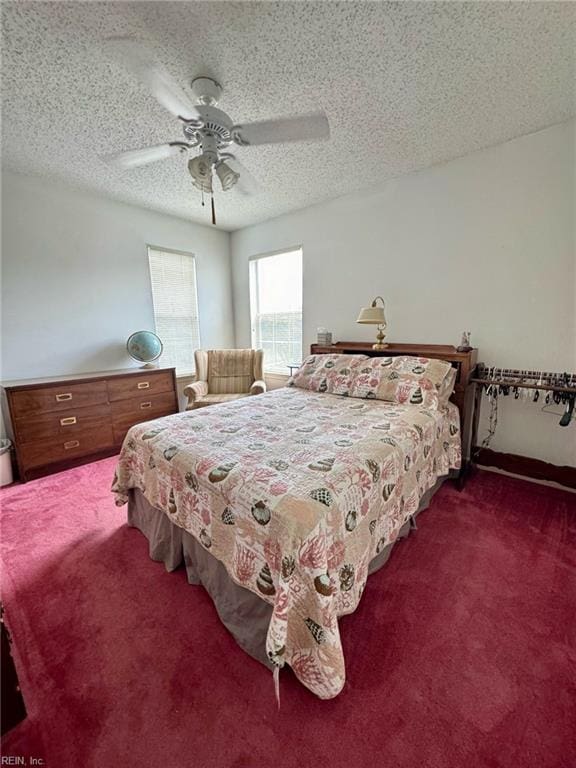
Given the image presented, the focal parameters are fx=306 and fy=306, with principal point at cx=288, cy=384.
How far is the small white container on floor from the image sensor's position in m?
2.56

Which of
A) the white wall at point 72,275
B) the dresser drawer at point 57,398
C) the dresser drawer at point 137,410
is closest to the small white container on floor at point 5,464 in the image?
the dresser drawer at point 57,398

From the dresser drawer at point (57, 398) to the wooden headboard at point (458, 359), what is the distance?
2.38m

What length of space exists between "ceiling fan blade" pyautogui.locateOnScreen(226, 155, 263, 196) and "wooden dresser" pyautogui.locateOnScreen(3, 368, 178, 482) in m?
2.11

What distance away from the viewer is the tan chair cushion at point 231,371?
3754 millimetres

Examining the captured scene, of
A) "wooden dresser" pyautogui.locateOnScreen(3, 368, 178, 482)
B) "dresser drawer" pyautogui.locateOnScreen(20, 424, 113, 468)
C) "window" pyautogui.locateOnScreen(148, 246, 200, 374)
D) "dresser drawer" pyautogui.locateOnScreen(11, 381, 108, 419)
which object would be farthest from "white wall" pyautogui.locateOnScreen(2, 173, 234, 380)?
"dresser drawer" pyautogui.locateOnScreen(20, 424, 113, 468)

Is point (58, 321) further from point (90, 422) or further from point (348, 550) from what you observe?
point (348, 550)

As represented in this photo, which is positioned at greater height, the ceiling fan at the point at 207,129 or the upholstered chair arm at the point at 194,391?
the ceiling fan at the point at 207,129

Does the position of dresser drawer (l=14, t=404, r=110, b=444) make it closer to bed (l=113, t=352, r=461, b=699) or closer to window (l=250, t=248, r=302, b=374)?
bed (l=113, t=352, r=461, b=699)

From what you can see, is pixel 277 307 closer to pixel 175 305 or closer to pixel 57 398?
pixel 175 305

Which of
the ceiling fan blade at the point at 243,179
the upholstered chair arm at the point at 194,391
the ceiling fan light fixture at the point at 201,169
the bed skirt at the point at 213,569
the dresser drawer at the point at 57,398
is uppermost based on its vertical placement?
the ceiling fan blade at the point at 243,179

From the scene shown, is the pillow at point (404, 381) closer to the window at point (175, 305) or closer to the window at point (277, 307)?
the window at point (277, 307)

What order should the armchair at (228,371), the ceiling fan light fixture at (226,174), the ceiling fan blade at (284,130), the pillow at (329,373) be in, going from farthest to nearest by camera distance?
the armchair at (228,371)
the pillow at (329,373)
the ceiling fan light fixture at (226,174)
the ceiling fan blade at (284,130)

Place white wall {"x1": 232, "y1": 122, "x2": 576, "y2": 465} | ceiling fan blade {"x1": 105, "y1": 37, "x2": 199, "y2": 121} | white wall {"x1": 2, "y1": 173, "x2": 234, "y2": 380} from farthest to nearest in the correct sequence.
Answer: white wall {"x1": 2, "y1": 173, "x2": 234, "y2": 380} < white wall {"x1": 232, "y1": 122, "x2": 576, "y2": 465} < ceiling fan blade {"x1": 105, "y1": 37, "x2": 199, "y2": 121}

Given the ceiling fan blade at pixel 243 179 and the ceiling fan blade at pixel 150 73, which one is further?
the ceiling fan blade at pixel 243 179
